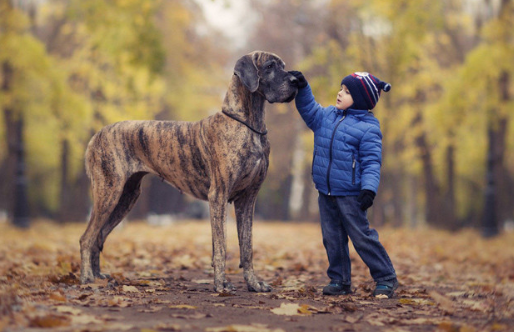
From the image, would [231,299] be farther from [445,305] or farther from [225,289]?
[445,305]

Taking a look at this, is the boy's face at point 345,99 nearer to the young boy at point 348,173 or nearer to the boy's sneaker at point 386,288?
the young boy at point 348,173

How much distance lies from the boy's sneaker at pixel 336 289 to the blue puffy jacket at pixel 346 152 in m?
0.91

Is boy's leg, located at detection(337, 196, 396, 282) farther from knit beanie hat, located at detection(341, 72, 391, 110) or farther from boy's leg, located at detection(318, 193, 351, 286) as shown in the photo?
knit beanie hat, located at detection(341, 72, 391, 110)

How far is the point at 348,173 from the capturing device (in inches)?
222

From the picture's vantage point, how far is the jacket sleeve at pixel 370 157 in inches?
217

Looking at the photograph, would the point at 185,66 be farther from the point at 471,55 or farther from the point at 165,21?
the point at 471,55

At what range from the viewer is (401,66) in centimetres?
1795

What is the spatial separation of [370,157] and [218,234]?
1623 millimetres

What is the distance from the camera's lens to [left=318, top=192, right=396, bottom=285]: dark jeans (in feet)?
18.6

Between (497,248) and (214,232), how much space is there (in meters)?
10.6

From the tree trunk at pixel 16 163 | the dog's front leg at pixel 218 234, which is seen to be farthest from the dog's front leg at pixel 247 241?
the tree trunk at pixel 16 163

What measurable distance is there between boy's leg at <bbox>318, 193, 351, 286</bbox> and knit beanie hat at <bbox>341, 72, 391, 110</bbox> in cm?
99

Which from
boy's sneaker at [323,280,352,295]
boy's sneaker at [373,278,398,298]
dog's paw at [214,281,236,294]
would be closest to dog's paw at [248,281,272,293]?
dog's paw at [214,281,236,294]

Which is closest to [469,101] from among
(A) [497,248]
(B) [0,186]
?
(A) [497,248]
